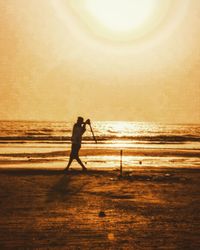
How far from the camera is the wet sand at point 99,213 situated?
771cm

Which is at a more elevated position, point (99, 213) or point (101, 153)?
point (101, 153)

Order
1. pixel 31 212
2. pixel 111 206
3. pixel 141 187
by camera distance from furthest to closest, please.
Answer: pixel 141 187
pixel 111 206
pixel 31 212

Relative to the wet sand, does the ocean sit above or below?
above

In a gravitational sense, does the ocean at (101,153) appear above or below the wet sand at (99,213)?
above

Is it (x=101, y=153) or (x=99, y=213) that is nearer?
(x=99, y=213)

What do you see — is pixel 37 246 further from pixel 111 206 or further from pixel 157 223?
pixel 111 206

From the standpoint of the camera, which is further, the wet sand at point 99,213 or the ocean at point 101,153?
→ the ocean at point 101,153

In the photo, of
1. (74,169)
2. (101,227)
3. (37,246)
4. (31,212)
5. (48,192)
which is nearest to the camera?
(37,246)

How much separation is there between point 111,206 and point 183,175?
780 centimetres

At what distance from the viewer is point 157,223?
9055 mm

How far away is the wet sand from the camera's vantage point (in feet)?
25.3

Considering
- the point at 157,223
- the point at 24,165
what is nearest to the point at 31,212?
the point at 157,223

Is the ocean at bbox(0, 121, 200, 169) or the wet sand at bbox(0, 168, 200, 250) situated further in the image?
the ocean at bbox(0, 121, 200, 169)

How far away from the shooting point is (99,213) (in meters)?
9.90
